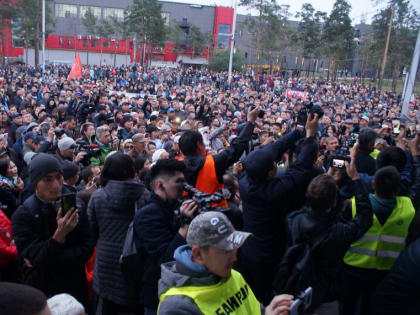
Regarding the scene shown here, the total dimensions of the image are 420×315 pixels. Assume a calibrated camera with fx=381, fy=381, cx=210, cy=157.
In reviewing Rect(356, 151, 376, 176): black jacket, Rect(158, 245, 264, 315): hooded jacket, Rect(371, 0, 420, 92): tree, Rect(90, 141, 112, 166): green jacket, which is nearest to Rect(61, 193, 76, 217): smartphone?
Rect(158, 245, 264, 315): hooded jacket

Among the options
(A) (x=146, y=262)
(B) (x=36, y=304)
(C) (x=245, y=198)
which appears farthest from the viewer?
(C) (x=245, y=198)

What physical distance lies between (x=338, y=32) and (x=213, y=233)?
43.1m

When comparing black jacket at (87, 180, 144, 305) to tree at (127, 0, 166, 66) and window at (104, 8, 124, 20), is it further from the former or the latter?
window at (104, 8, 124, 20)

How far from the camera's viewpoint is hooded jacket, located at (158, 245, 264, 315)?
1609 millimetres

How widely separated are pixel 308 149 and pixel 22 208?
220 centimetres

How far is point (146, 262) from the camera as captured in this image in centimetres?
239

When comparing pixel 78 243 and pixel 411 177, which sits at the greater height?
pixel 411 177

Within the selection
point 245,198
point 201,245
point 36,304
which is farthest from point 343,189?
point 36,304

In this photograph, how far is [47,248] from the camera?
96.5 inches

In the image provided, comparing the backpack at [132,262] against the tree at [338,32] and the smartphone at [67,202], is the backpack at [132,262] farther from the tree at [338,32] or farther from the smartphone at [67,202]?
the tree at [338,32]

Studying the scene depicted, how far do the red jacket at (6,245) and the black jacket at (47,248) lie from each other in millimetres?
264

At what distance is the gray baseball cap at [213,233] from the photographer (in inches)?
66.1

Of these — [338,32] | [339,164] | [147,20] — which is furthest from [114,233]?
[147,20]

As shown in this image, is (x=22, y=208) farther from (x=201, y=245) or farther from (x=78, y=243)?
(x=201, y=245)
